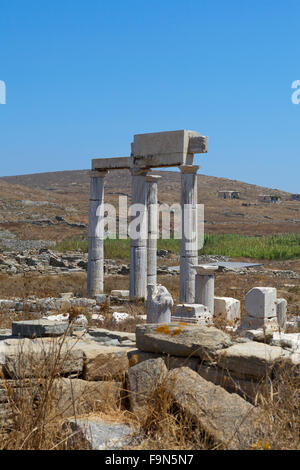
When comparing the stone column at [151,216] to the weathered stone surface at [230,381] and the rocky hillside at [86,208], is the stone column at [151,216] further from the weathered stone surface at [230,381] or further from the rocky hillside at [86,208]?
the weathered stone surface at [230,381]

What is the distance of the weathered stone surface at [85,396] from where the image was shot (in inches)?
195

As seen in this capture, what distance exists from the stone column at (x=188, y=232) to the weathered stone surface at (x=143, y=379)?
1031 cm

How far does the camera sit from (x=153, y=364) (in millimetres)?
5305

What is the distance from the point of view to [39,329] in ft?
22.4

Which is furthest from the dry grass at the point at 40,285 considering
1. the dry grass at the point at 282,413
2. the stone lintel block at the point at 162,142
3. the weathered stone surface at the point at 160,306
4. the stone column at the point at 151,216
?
the dry grass at the point at 282,413

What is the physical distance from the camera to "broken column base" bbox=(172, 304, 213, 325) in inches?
463

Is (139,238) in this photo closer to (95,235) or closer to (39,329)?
(95,235)

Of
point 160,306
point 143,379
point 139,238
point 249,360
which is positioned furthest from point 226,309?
point 143,379

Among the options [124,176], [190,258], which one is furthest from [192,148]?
[124,176]

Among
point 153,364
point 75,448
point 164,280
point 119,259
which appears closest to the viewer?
point 75,448

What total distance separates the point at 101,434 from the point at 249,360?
163 cm

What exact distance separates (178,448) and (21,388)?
1352 millimetres

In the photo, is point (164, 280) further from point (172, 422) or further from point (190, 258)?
point (172, 422)
